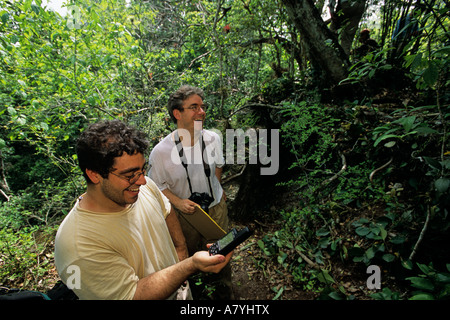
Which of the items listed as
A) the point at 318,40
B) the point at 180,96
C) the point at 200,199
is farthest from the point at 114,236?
the point at 318,40

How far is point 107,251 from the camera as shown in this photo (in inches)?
54.2

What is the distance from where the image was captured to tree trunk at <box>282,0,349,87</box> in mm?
4055

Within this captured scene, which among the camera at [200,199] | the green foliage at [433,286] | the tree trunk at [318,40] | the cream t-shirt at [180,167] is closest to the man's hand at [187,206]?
the camera at [200,199]

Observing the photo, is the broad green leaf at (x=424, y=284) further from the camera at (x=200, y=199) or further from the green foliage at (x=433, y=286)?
the camera at (x=200, y=199)

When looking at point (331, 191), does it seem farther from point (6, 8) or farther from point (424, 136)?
point (6, 8)

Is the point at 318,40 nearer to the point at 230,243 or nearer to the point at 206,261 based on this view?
the point at 230,243

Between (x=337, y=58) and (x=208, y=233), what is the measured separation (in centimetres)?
434

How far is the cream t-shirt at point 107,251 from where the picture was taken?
1283 millimetres

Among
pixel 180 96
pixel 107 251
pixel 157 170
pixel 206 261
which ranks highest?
pixel 180 96

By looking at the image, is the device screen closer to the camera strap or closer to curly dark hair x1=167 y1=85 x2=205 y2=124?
the camera strap

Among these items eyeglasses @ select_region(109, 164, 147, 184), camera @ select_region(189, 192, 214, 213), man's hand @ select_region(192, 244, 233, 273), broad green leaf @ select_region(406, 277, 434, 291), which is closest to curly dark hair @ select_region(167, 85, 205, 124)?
camera @ select_region(189, 192, 214, 213)

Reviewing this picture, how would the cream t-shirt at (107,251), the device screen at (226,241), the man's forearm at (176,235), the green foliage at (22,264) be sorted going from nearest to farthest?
the cream t-shirt at (107,251)
the device screen at (226,241)
the man's forearm at (176,235)
the green foliage at (22,264)

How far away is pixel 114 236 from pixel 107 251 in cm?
11

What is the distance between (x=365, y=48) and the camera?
5312 millimetres
